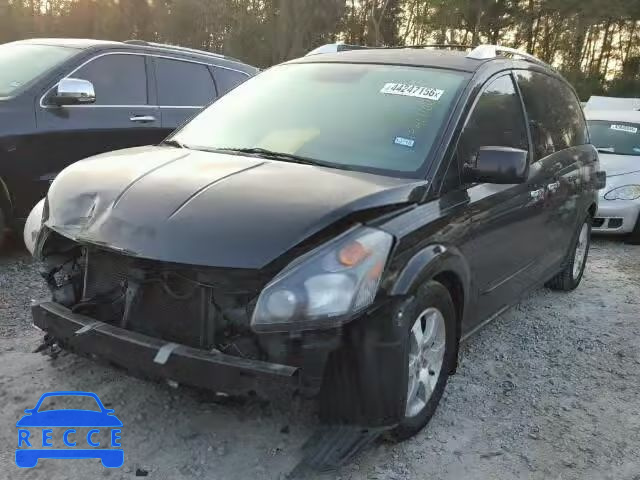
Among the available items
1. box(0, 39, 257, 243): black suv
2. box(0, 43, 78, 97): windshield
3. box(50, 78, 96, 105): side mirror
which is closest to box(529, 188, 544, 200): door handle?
box(0, 39, 257, 243): black suv

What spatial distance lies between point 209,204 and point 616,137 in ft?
25.3

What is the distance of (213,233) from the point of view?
2500 mm

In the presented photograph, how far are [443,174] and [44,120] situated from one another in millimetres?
3455

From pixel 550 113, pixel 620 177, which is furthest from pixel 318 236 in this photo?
pixel 620 177

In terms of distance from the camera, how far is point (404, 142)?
10.7 feet

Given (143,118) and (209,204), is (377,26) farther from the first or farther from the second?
(209,204)

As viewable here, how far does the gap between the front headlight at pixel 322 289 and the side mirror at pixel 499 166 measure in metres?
0.96

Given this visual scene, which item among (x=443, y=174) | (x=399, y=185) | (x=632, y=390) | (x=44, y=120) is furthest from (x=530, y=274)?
(x=44, y=120)

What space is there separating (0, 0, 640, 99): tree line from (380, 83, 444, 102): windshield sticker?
29.1m

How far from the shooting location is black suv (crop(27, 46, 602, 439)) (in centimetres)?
247

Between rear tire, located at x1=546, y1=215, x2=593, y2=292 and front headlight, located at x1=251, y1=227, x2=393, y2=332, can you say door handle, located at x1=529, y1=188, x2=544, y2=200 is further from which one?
front headlight, located at x1=251, y1=227, x2=393, y2=332

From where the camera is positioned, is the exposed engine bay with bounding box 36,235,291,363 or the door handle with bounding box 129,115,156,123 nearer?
the exposed engine bay with bounding box 36,235,291,363

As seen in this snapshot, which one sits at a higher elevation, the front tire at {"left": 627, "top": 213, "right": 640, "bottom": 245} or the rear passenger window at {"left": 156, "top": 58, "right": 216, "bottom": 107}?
the rear passenger window at {"left": 156, "top": 58, "right": 216, "bottom": 107}

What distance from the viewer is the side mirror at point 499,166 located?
10.4 feet
